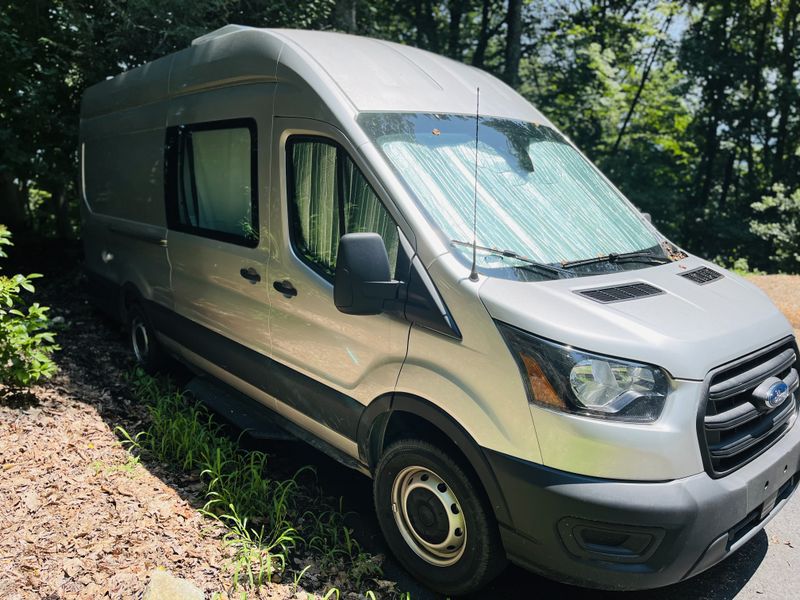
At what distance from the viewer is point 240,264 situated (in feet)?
13.9

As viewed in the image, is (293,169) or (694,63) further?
(694,63)

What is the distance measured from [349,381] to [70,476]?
179 cm

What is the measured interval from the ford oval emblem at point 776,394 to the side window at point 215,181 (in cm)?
288

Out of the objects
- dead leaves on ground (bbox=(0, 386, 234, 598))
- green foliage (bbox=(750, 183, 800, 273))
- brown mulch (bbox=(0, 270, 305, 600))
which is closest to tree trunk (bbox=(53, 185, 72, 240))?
brown mulch (bbox=(0, 270, 305, 600))

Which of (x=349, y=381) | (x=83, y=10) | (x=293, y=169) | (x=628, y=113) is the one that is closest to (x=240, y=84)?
(x=293, y=169)

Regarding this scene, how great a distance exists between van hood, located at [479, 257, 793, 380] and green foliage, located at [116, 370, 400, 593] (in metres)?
1.57

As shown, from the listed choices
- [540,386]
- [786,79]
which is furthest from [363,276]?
[786,79]

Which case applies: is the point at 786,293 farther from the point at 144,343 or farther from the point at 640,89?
Answer: the point at 640,89

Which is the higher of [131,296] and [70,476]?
[131,296]

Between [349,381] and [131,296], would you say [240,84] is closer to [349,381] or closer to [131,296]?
[349,381]

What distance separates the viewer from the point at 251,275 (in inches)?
163

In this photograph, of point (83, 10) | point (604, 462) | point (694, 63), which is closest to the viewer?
point (604, 462)

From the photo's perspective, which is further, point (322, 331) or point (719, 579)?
point (322, 331)

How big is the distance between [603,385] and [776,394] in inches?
37.2
